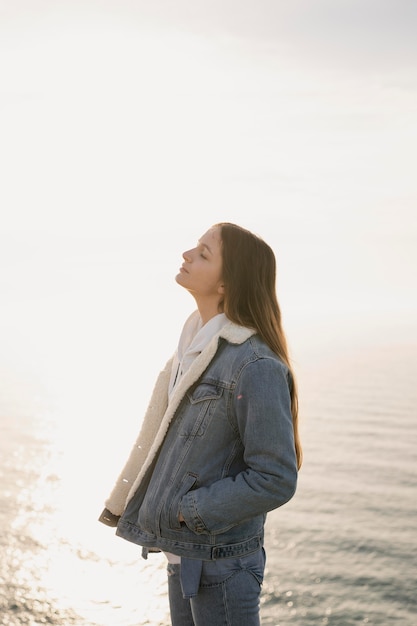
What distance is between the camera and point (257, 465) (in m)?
3.28

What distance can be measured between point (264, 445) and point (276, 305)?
2.58ft

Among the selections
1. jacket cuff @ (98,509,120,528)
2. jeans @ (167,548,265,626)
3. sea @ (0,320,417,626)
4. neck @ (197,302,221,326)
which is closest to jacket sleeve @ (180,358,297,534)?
jeans @ (167,548,265,626)

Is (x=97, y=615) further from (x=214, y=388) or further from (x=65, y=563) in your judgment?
(x=214, y=388)

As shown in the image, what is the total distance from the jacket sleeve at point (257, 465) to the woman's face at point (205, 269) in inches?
22.3

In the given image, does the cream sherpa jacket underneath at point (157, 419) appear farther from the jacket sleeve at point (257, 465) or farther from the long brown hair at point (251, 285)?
the jacket sleeve at point (257, 465)

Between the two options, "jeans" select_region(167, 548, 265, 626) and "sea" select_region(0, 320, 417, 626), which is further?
"sea" select_region(0, 320, 417, 626)

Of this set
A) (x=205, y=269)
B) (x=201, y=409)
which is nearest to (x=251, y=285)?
(x=205, y=269)

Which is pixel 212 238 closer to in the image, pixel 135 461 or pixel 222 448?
pixel 222 448

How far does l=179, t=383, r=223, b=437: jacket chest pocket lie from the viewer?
11.4ft

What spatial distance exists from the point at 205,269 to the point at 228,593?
5.33 feet

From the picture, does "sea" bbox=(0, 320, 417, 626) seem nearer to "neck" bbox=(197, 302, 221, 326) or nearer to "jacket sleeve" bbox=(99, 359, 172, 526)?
"jacket sleeve" bbox=(99, 359, 172, 526)

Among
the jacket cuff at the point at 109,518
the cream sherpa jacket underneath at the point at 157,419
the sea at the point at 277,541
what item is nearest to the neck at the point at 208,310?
the cream sherpa jacket underneath at the point at 157,419

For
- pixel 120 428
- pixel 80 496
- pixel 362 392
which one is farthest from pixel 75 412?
pixel 362 392

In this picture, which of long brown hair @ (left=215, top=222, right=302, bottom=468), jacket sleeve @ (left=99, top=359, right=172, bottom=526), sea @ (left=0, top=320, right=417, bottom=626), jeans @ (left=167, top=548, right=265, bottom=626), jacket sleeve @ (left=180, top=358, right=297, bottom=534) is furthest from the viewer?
sea @ (left=0, top=320, right=417, bottom=626)
